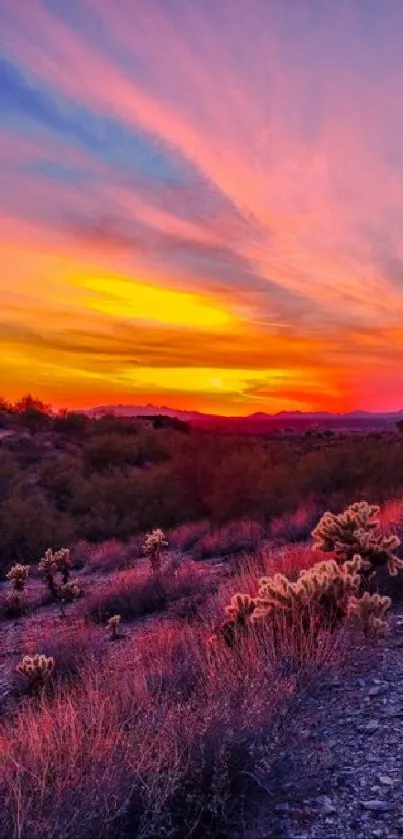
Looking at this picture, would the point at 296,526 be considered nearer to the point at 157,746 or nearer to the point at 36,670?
the point at 36,670

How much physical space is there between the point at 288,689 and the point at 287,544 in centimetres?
960

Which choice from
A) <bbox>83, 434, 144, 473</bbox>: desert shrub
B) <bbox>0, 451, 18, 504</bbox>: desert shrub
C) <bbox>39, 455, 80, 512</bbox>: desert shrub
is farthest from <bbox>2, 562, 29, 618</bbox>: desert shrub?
<bbox>83, 434, 144, 473</bbox>: desert shrub

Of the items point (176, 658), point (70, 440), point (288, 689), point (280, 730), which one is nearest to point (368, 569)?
point (176, 658)

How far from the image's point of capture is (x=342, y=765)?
4016 mm

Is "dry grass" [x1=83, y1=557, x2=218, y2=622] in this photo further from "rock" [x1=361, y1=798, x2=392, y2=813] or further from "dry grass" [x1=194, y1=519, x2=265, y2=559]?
"rock" [x1=361, y1=798, x2=392, y2=813]

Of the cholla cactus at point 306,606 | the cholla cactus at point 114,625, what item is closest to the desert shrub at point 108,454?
the cholla cactus at point 114,625

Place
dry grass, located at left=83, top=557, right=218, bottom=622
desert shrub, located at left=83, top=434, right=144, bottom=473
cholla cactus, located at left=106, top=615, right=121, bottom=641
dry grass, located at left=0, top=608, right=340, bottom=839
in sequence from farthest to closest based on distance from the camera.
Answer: desert shrub, located at left=83, top=434, right=144, bottom=473, dry grass, located at left=83, top=557, right=218, bottom=622, cholla cactus, located at left=106, top=615, right=121, bottom=641, dry grass, located at left=0, top=608, right=340, bottom=839

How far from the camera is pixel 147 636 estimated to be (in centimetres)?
882

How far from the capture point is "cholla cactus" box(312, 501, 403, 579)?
781cm

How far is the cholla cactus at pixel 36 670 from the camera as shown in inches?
280

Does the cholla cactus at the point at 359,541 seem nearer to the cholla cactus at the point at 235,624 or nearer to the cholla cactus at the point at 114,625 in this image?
the cholla cactus at the point at 235,624

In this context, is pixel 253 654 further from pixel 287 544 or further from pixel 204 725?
pixel 287 544

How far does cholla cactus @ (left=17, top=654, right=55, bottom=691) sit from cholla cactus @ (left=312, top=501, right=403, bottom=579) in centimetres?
321

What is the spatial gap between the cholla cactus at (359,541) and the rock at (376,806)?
13.6 ft
